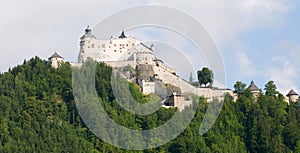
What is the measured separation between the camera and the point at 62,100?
3418 inches

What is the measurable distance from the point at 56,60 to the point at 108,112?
36.2 feet

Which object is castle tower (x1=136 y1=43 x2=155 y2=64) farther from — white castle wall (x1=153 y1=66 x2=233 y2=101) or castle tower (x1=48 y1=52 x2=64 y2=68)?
castle tower (x1=48 y1=52 x2=64 y2=68)

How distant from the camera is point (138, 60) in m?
95.2

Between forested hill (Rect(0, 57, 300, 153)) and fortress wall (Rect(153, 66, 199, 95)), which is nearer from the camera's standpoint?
forested hill (Rect(0, 57, 300, 153))

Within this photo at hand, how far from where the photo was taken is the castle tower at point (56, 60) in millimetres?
91750

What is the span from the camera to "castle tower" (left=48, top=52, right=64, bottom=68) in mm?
91750

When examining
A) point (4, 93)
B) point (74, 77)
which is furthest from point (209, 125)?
point (4, 93)

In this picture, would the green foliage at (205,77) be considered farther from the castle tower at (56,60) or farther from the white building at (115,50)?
the castle tower at (56,60)

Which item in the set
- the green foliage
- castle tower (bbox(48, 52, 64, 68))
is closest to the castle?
castle tower (bbox(48, 52, 64, 68))

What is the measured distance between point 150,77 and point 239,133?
10.9 m

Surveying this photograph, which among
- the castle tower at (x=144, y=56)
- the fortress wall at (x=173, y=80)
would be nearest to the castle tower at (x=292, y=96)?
the fortress wall at (x=173, y=80)

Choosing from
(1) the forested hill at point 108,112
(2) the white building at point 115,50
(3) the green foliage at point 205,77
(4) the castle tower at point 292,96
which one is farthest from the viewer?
(3) the green foliage at point 205,77

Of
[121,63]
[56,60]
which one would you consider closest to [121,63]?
[121,63]

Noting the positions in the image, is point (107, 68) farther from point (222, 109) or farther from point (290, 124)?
point (290, 124)
